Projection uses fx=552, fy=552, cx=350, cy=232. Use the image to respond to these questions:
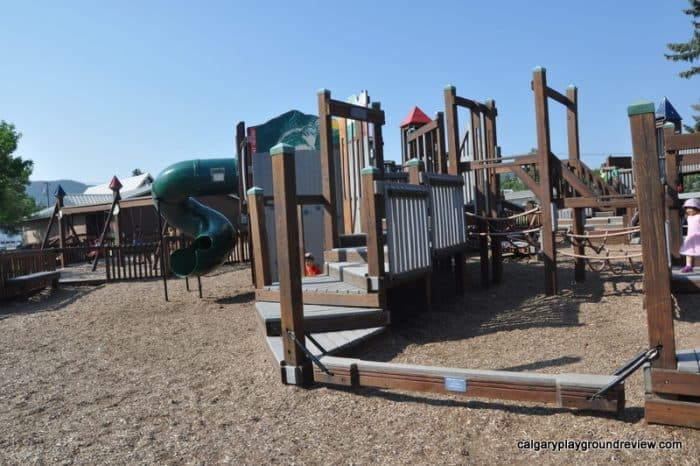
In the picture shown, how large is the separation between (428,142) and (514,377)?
29.9 feet

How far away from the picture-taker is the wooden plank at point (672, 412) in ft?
10.1

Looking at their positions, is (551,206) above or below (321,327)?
above

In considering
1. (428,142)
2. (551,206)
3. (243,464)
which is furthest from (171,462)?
(428,142)

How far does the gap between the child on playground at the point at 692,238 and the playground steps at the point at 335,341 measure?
10.9 ft

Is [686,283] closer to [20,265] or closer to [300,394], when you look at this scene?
[300,394]

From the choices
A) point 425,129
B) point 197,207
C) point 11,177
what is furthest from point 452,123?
point 11,177

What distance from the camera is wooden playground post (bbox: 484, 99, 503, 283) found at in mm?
9148

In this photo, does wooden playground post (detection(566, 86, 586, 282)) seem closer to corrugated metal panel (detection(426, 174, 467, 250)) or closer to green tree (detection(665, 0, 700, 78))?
corrugated metal panel (detection(426, 174, 467, 250))

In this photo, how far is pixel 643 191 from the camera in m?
3.12

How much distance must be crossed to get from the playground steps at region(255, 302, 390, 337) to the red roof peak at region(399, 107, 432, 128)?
1147 cm

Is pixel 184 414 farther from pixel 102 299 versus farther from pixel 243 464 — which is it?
pixel 102 299

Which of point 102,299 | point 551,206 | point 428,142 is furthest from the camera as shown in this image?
point 428,142

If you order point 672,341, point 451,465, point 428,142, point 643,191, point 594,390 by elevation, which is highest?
point 428,142

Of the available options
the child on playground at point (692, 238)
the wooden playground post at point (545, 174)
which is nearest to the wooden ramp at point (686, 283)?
the child on playground at point (692, 238)
